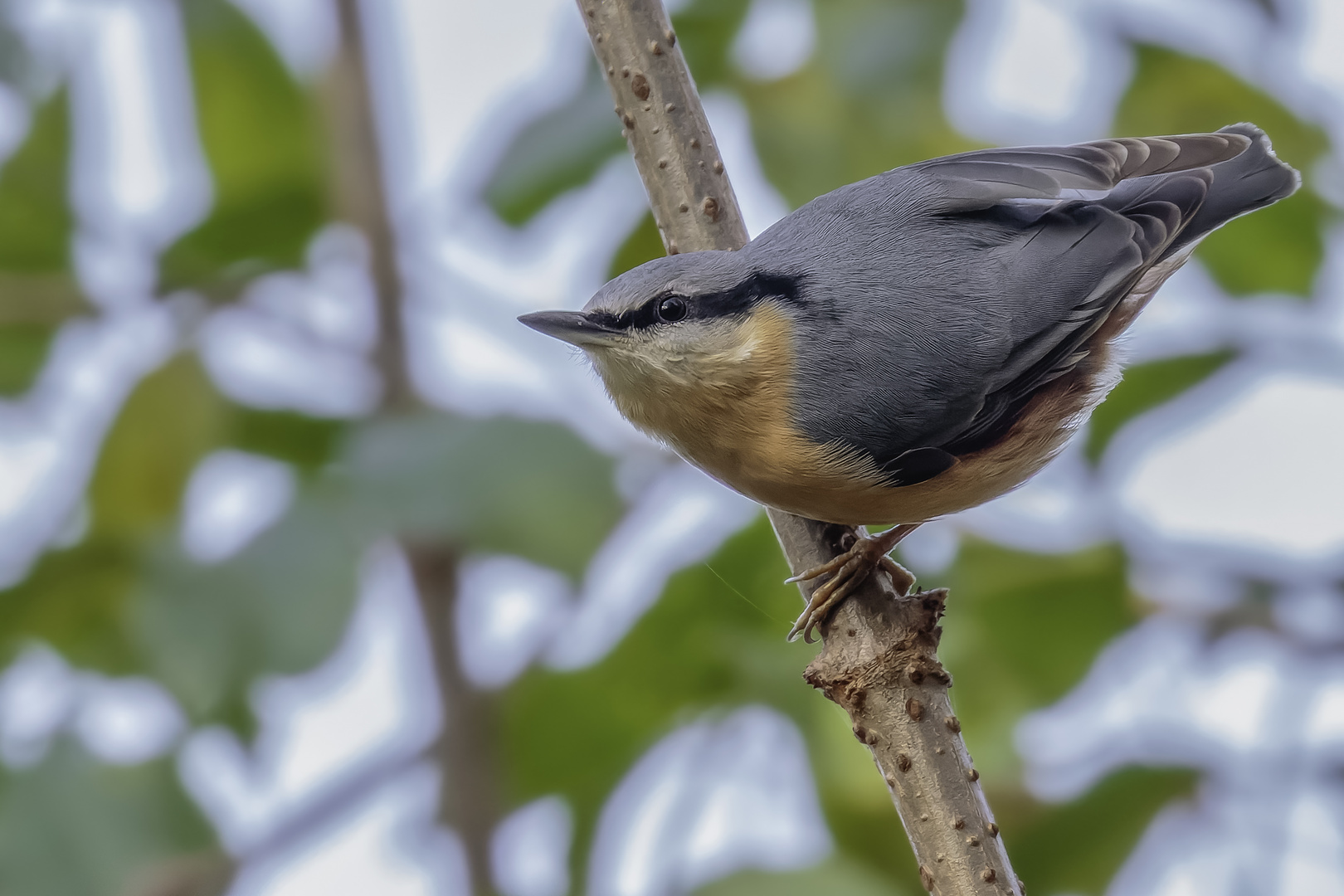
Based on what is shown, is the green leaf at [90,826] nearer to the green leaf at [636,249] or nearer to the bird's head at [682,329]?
the bird's head at [682,329]

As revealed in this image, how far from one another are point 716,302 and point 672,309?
0.06 metres

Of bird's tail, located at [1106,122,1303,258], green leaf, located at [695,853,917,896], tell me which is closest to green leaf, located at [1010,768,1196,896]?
green leaf, located at [695,853,917,896]

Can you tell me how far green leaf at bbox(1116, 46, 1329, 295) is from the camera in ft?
7.97

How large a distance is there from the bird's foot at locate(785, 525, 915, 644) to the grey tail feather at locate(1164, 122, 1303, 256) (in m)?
0.67

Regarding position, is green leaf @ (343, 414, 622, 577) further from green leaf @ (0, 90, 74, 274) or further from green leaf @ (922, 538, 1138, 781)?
green leaf @ (0, 90, 74, 274)

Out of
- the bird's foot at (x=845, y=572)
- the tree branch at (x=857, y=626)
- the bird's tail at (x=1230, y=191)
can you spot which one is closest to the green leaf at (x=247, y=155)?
the tree branch at (x=857, y=626)

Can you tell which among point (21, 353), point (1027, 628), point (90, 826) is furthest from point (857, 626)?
point (21, 353)

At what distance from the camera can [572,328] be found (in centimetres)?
191

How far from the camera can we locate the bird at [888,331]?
6.29ft

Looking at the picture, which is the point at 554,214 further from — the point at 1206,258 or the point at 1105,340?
the point at 1206,258

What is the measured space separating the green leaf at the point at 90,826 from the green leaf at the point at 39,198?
0.94 meters

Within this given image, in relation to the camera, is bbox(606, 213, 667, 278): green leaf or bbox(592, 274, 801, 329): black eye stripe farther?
bbox(606, 213, 667, 278): green leaf

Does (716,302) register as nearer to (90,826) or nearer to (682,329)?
(682,329)

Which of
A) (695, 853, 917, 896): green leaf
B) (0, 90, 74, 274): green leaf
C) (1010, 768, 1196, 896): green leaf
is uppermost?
(0, 90, 74, 274): green leaf
